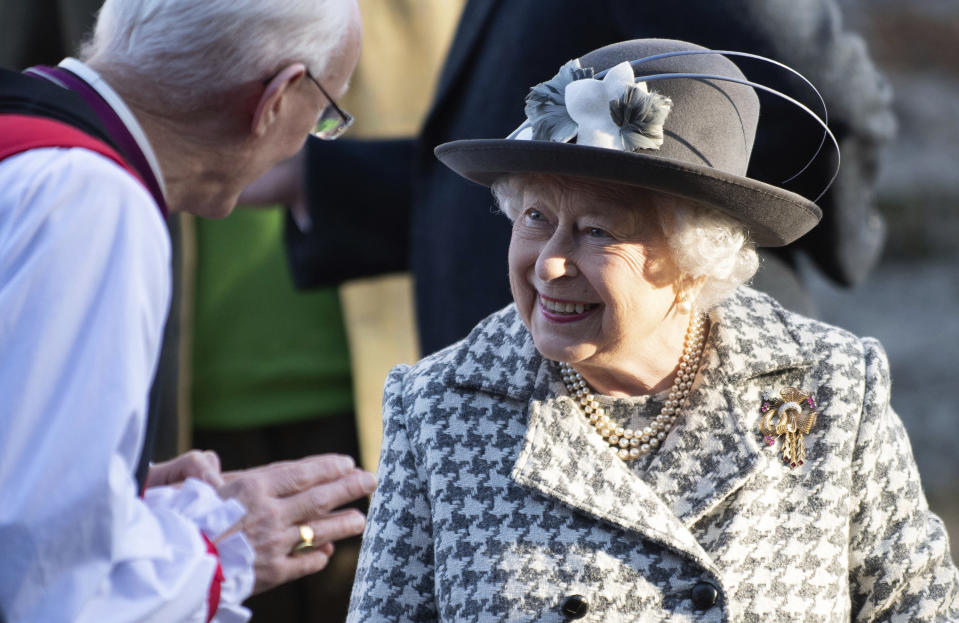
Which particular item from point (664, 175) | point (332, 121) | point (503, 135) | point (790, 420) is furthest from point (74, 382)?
point (503, 135)

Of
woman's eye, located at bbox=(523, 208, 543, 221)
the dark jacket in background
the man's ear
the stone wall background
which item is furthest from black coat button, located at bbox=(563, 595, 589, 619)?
the stone wall background

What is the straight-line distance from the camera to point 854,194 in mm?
3533

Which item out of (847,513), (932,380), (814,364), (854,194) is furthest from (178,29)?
(932,380)

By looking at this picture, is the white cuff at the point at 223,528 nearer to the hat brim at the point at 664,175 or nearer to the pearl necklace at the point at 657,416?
the pearl necklace at the point at 657,416

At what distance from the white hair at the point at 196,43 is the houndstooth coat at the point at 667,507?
80cm

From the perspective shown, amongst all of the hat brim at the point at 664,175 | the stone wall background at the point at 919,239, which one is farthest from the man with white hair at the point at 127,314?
the stone wall background at the point at 919,239

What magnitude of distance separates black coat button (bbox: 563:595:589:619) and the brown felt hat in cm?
76

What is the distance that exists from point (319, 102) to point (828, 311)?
5916 mm

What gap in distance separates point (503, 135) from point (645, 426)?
134cm

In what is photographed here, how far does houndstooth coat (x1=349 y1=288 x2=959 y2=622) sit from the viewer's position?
7.28ft

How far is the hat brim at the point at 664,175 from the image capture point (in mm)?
2068

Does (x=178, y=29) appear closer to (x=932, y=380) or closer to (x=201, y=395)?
(x=201, y=395)

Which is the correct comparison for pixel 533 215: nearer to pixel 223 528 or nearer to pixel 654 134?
pixel 654 134

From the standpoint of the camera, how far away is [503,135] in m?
3.49
